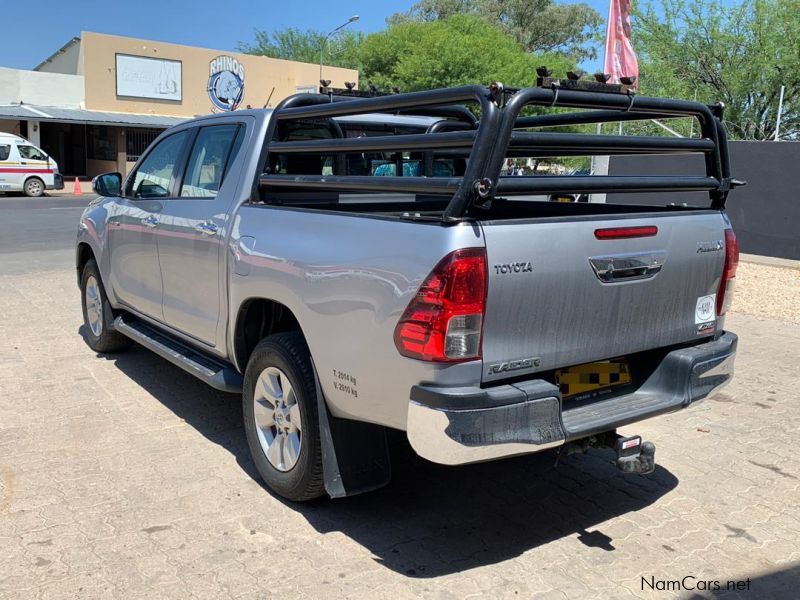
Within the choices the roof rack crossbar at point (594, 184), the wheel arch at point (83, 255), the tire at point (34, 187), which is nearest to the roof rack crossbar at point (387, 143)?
the roof rack crossbar at point (594, 184)

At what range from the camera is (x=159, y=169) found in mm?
5535

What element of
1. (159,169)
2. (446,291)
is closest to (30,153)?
(159,169)

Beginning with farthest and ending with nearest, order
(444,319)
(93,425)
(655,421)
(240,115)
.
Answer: (655,421) < (93,425) < (240,115) < (444,319)

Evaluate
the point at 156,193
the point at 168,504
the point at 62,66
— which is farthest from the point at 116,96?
the point at 168,504

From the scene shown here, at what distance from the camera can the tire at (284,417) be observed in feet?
11.9

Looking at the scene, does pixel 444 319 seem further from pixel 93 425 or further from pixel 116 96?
pixel 116 96

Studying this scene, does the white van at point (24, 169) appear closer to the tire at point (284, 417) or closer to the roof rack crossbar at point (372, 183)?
the roof rack crossbar at point (372, 183)

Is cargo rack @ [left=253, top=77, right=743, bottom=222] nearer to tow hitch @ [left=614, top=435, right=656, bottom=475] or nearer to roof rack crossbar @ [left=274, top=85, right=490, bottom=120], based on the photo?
roof rack crossbar @ [left=274, top=85, right=490, bottom=120]

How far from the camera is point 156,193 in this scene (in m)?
5.41

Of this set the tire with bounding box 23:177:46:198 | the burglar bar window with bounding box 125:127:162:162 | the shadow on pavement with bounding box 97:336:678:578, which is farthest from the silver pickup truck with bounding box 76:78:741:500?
the burglar bar window with bounding box 125:127:162:162

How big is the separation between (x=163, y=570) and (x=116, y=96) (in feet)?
109

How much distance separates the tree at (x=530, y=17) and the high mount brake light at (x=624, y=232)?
2583 inches

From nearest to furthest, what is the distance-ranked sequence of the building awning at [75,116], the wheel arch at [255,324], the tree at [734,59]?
1. the wheel arch at [255,324]
2. the tree at [734,59]
3. the building awning at [75,116]

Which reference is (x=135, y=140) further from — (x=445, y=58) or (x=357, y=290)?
(x=357, y=290)
